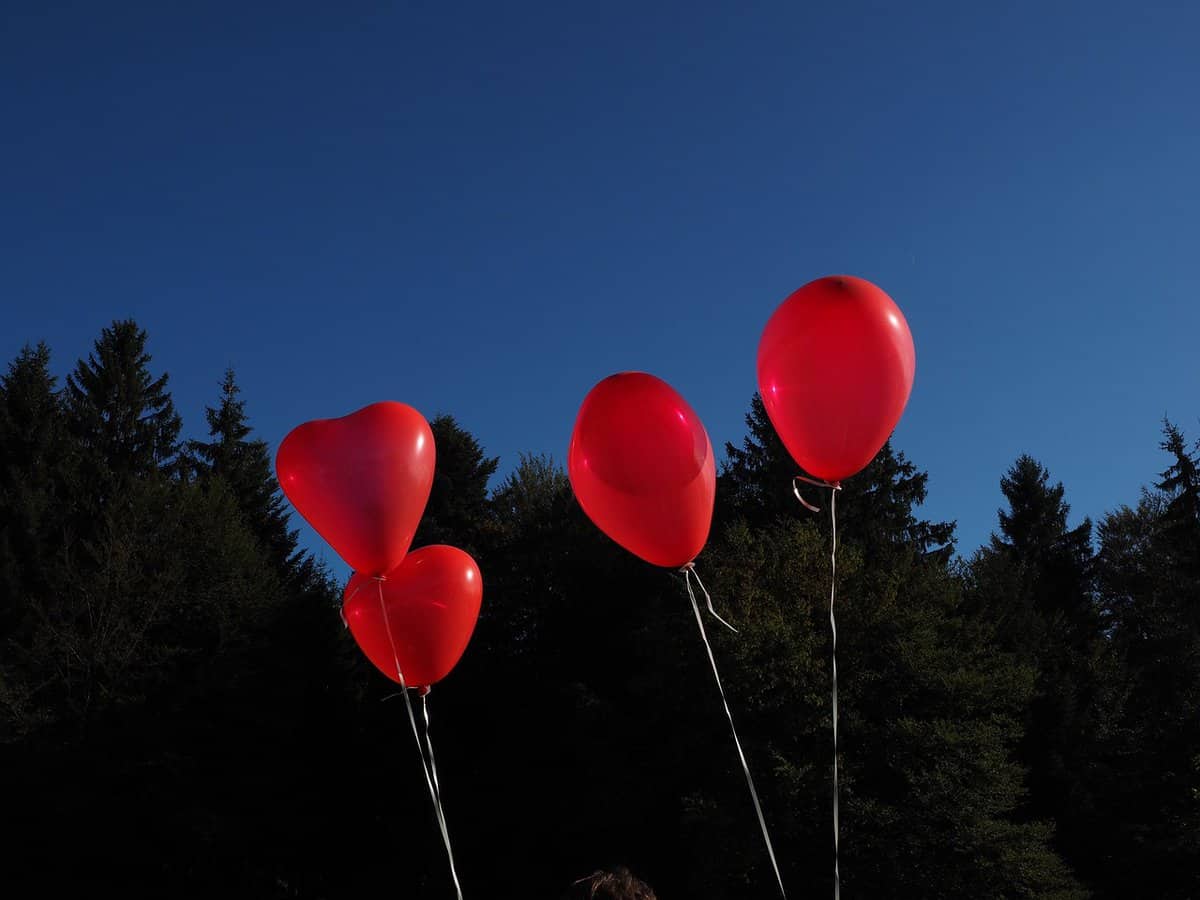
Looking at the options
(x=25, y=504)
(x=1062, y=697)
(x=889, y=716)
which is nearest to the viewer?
(x=889, y=716)

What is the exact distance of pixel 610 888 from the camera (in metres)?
3.10

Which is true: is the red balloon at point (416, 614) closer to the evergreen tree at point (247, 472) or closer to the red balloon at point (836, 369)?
the red balloon at point (836, 369)

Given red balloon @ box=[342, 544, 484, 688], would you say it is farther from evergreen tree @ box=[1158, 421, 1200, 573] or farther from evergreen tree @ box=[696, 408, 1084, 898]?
evergreen tree @ box=[1158, 421, 1200, 573]

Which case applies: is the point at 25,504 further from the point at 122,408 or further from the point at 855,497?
the point at 855,497

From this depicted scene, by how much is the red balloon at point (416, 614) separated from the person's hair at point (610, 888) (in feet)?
9.39

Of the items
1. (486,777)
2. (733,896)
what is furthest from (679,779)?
(486,777)

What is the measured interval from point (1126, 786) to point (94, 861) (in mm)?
19664

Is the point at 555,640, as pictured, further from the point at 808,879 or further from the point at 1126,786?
the point at 1126,786

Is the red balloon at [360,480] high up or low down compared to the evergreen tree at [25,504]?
down

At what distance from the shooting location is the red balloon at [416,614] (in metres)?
5.92

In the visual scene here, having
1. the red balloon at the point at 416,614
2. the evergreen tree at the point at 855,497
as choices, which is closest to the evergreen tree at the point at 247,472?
the evergreen tree at the point at 855,497

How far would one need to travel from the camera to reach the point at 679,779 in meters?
19.5

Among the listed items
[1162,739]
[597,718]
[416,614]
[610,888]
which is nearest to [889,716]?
[597,718]

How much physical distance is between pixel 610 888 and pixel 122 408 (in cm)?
3271
